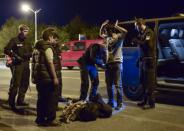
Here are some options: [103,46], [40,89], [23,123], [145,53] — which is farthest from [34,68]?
[145,53]

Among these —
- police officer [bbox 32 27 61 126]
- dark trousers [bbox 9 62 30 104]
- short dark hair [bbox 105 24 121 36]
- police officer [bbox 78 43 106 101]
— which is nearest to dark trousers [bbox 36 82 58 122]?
police officer [bbox 32 27 61 126]

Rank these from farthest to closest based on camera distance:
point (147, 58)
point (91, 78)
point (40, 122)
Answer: point (91, 78) → point (147, 58) → point (40, 122)

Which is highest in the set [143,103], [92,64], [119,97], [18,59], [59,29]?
[59,29]

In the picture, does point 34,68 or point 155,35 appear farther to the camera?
point 155,35

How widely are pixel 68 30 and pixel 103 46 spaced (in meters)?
52.2

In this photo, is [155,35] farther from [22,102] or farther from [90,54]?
[22,102]

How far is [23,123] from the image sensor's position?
7.59 metres

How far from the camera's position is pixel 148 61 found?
8.62m

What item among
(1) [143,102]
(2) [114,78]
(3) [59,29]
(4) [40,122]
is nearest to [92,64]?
(2) [114,78]

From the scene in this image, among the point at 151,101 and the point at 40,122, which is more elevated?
the point at 151,101

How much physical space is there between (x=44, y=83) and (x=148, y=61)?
7.94 ft

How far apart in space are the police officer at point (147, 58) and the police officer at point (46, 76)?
1973 mm

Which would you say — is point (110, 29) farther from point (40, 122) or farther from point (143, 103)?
point (40, 122)

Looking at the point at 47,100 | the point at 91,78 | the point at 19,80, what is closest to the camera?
the point at 47,100
